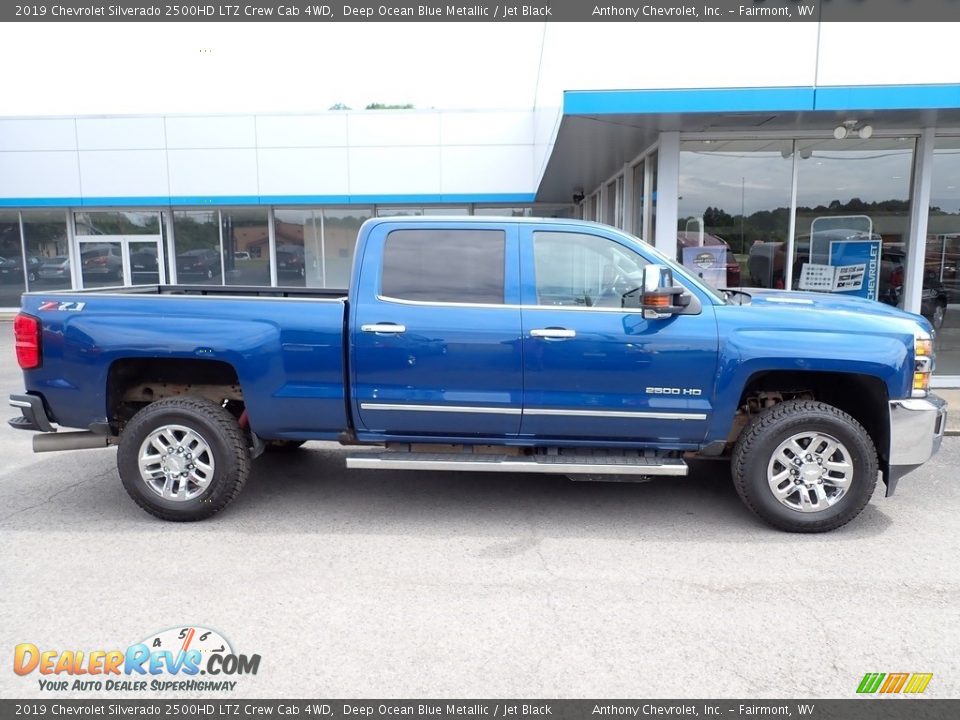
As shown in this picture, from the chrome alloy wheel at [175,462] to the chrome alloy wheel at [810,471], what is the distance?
153 inches

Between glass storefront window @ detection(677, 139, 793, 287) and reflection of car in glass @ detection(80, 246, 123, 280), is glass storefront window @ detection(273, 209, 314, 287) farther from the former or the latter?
glass storefront window @ detection(677, 139, 793, 287)

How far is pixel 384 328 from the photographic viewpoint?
473cm

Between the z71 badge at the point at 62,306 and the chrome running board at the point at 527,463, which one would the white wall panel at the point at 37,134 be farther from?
the chrome running board at the point at 527,463

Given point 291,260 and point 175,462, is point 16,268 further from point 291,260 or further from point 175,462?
point 175,462

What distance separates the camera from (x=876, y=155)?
9531 mm

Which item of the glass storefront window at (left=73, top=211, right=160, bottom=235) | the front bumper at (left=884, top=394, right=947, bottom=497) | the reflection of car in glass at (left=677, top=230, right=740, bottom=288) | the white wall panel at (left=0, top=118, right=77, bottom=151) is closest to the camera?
the front bumper at (left=884, top=394, right=947, bottom=497)

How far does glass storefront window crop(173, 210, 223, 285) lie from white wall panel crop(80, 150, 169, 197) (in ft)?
3.55

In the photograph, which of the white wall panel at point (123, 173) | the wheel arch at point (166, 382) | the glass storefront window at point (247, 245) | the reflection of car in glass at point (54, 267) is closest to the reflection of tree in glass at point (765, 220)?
the wheel arch at point (166, 382)

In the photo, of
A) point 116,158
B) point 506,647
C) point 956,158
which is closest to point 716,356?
point 506,647

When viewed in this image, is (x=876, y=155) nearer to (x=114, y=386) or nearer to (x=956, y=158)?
(x=956, y=158)

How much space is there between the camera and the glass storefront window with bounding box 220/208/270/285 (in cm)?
2016

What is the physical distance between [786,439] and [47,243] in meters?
22.2

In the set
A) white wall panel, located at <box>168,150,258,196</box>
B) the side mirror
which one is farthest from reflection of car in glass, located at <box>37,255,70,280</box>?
the side mirror

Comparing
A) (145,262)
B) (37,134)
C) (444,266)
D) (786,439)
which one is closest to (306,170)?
(145,262)
